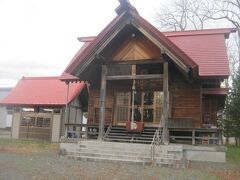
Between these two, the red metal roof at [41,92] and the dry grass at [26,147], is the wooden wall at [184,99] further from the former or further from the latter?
the red metal roof at [41,92]

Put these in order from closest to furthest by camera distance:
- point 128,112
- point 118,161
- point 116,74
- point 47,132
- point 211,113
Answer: point 118,161, point 116,74, point 128,112, point 211,113, point 47,132

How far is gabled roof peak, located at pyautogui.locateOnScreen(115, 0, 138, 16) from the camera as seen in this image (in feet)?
53.0

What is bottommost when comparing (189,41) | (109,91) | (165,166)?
(165,166)

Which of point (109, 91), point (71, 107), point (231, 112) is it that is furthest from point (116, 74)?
point (231, 112)

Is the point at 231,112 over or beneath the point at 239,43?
beneath

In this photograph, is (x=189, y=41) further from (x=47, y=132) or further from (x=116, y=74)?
(x=47, y=132)

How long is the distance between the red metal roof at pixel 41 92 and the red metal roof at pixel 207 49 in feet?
31.8

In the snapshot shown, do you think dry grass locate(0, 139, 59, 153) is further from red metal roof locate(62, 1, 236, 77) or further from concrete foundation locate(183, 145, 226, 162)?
concrete foundation locate(183, 145, 226, 162)

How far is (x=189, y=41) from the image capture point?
21.5m

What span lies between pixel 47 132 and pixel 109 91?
30.8 ft

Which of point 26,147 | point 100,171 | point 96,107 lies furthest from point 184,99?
point 26,147

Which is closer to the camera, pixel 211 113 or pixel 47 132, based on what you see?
pixel 211 113

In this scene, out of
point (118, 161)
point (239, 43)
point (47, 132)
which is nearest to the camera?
point (118, 161)

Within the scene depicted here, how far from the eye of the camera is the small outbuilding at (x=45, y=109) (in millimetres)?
27312
